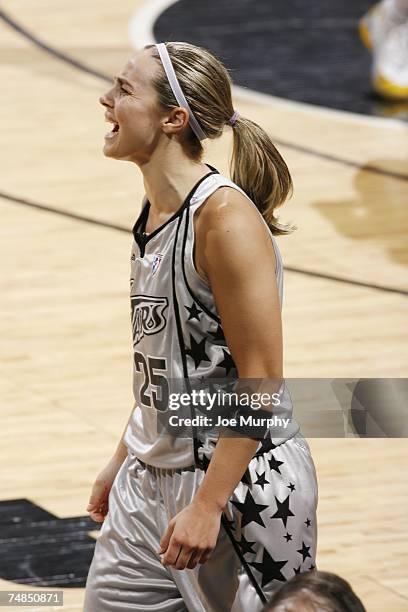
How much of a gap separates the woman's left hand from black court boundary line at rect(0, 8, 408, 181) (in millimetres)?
5873

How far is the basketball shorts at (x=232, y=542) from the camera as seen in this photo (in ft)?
9.02

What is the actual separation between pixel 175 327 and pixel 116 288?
3.88m

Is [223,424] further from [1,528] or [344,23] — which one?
[344,23]

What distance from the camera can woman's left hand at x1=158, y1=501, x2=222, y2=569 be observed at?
8.51 feet

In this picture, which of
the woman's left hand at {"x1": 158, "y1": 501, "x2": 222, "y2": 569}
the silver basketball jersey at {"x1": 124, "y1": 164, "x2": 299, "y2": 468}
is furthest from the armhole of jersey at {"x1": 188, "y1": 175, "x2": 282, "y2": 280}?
the woman's left hand at {"x1": 158, "y1": 501, "x2": 222, "y2": 569}

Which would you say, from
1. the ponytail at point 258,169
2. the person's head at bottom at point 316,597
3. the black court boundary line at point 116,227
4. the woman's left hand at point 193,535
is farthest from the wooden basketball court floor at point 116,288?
the person's head at bottom at point 316,597

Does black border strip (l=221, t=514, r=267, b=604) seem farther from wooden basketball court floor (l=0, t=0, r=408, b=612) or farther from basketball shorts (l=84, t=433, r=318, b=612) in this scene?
wooden basketball court floor (l=0, t=0, r=408, b=612)

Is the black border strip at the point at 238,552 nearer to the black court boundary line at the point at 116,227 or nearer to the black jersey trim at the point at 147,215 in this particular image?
the black jersey trim at the point at 147,215

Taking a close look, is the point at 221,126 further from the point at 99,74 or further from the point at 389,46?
the point at 99,74

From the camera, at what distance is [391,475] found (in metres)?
4.88

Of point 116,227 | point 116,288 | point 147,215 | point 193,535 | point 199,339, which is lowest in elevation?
point 116,227

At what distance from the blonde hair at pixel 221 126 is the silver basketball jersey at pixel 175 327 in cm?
8

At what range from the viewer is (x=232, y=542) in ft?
9.06

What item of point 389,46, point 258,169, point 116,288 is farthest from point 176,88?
point 389,46
